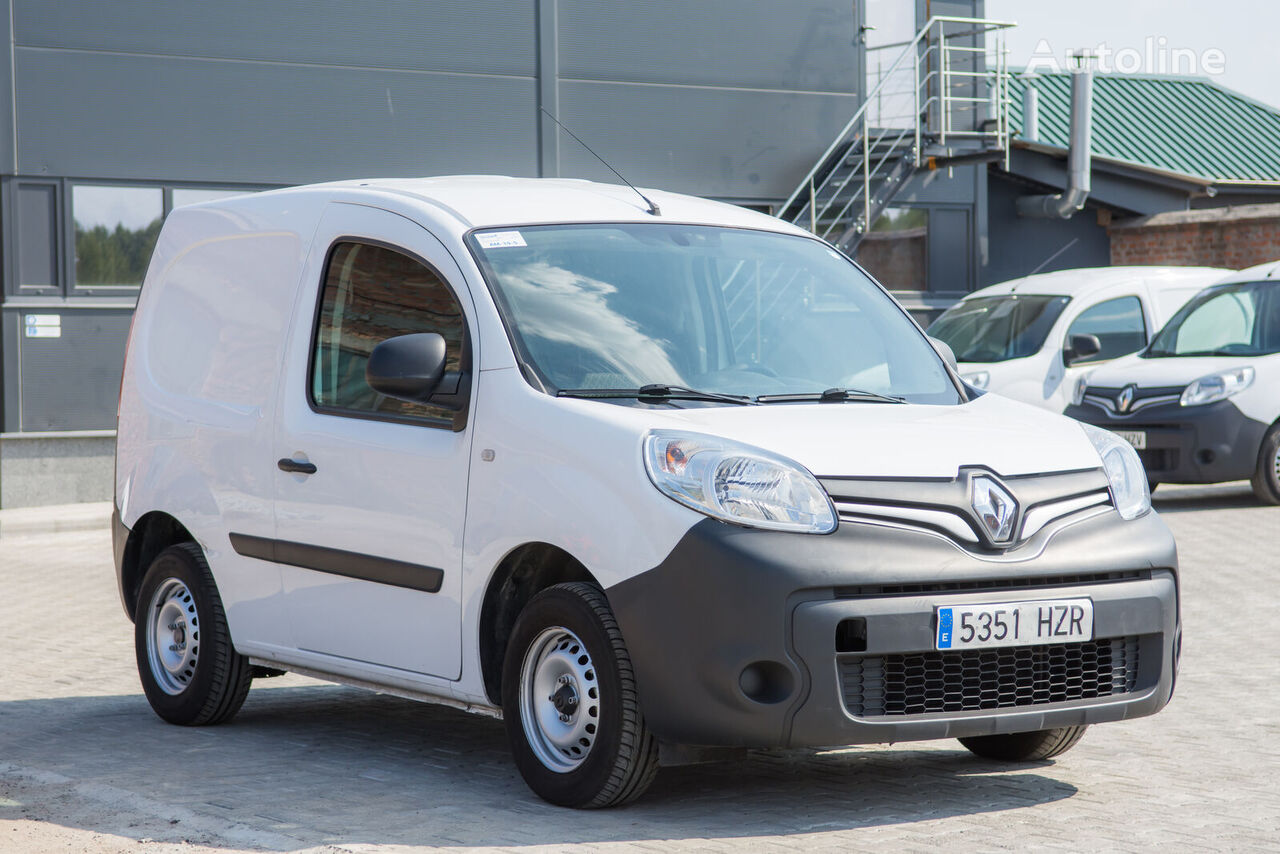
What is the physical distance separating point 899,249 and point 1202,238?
4338 millimetres

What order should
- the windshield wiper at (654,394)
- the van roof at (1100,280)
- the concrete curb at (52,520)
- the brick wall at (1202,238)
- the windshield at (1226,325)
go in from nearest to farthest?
the windshield wiper at (654,394) → the windshield at (1226,325) → the concrete curb at (52,520) → the van roof at (1100,280) → the brick wall at (1202,238)

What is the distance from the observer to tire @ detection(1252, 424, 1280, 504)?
1488 cm

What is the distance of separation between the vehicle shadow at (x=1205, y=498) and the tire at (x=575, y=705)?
33.5 feet

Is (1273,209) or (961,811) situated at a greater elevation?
(1273,209)

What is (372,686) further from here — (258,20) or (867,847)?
(258,20)

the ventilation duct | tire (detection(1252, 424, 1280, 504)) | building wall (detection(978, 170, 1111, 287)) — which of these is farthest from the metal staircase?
tire (detection(1252, 424, 1280, 504))

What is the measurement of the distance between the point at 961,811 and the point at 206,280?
3647 mm

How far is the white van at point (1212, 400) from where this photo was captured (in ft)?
48.3

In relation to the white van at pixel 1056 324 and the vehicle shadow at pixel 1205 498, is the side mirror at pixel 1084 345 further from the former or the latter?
the vehicle shadow at pixel 1205 498

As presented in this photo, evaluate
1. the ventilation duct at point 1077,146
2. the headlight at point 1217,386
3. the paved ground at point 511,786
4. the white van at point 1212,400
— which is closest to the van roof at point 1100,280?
the white van at point 1212,400

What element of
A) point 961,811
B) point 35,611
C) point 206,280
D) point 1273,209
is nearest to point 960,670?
point 961,811

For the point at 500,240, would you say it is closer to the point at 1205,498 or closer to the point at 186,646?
the point at 186,646

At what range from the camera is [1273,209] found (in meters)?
23.6

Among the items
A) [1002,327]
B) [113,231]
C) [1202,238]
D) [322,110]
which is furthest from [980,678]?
[1202,238]
